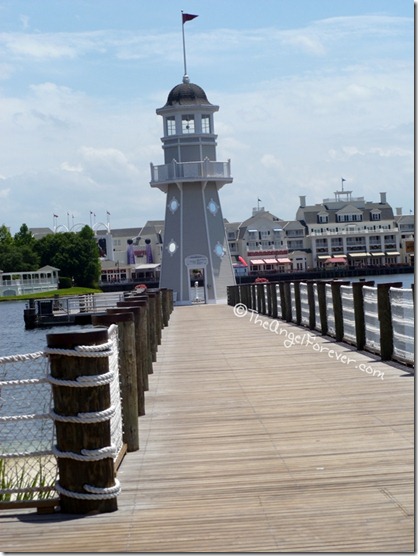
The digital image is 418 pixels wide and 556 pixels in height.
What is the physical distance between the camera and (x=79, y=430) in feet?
20.2

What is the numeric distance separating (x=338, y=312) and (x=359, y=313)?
2095 mm

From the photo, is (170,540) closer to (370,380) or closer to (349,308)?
(370,380)

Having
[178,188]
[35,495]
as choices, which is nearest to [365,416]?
[35,495]

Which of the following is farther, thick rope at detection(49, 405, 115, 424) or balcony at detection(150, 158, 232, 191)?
balcony at detection(150, 158, 232, 191)

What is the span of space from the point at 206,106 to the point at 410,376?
45311 mm

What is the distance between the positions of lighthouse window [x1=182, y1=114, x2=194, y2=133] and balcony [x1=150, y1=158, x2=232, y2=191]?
79.6 inches

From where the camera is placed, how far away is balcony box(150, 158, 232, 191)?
182ft

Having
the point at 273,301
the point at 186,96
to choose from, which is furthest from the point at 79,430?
the point at 186,96

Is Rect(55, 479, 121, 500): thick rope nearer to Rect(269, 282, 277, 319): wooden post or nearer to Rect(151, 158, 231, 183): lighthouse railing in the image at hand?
Rect(269, 282, 277, 319): wooden post

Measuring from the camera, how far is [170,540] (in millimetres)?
5512

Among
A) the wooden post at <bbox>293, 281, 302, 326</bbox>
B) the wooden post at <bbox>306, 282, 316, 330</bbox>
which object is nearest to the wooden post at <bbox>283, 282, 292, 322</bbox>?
the wooden post at <bbox>293, 281, 302, 326</bbox>

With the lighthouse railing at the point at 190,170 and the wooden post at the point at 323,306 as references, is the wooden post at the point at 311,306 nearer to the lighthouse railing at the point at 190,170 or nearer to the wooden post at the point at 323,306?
the wooden post at the point at 323,306

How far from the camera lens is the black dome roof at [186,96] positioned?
5572cm

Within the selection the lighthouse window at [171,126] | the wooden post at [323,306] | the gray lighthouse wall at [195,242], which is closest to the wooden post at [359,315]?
the wooden post at [323,306]
